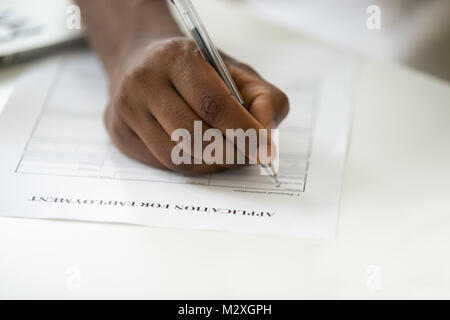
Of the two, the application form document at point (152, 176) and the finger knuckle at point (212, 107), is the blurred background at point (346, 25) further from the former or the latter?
the finger knuckle at point (212, 107)

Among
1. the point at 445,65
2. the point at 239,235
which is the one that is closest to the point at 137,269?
the point at 239,235

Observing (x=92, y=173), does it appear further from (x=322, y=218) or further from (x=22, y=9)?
(x=22, y=9)

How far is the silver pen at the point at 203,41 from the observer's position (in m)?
0.60

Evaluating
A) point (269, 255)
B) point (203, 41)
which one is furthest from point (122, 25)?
point (269, 255)

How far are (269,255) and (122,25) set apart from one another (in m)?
0.38

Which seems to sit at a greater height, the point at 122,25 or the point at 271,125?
the point at 122,25

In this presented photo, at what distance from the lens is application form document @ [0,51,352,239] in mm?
585

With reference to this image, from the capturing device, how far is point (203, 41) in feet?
1.97

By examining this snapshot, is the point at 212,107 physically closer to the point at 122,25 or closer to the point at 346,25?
the point at 122,25

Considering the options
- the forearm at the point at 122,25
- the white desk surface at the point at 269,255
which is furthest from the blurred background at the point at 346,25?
the white desk surface at the point at 269,255

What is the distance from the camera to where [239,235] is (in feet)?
1.85

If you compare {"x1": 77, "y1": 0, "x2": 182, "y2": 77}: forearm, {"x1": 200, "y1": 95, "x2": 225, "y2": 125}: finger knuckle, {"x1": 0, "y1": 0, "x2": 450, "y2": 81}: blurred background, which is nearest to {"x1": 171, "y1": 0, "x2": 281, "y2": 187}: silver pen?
{"x1": 200, "y1": 95, "x2": 225, "y2": 125}: finger knuckle

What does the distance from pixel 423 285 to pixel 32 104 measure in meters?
0.47
